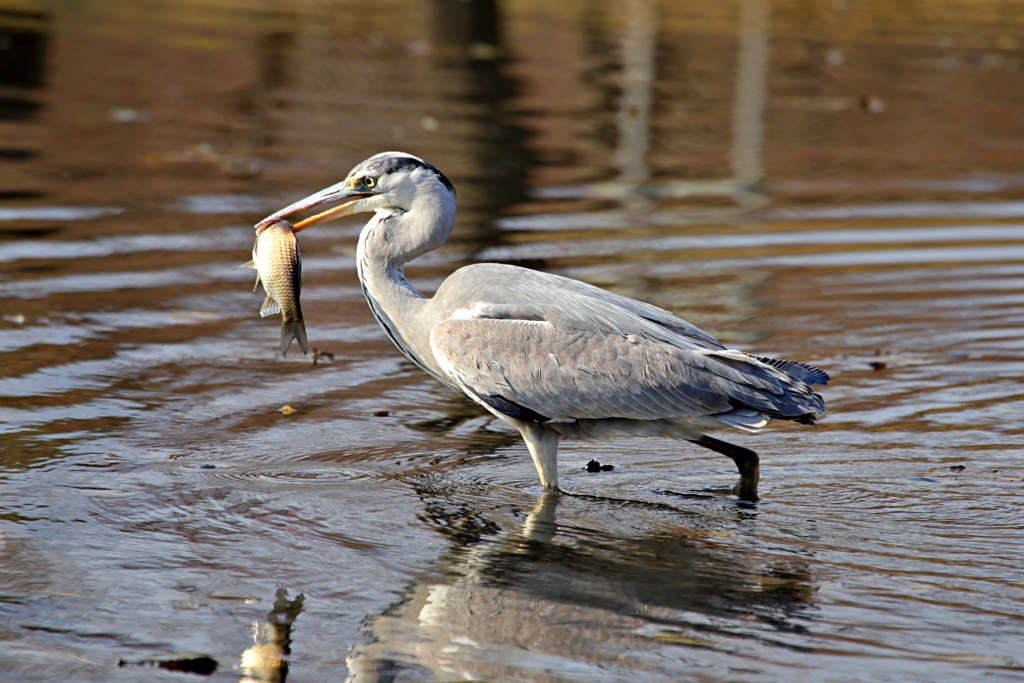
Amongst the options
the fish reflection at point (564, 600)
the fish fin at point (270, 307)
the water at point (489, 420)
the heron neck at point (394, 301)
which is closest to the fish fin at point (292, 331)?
the fish fin at point (270, 307)

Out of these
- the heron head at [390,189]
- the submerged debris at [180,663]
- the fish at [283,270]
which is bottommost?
the submerged debris at [180,663]

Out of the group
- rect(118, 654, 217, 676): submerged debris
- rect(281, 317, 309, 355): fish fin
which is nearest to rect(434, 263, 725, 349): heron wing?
rect(281, 317, 309, 355): fish fin

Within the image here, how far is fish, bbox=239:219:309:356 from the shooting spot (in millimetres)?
6176

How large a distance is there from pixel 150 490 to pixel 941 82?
1696 centimetres

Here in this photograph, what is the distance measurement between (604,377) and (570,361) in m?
0.17

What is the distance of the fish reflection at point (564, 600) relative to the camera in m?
4.66

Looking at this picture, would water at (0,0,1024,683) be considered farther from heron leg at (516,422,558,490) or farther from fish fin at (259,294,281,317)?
fish fin at (259,294,281,317)

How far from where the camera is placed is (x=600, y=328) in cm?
625

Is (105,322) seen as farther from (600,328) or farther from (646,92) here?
(646,92)

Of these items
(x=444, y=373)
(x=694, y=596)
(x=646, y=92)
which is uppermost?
(x=646, y=92)

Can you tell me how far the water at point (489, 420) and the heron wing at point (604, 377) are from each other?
1.47 ft

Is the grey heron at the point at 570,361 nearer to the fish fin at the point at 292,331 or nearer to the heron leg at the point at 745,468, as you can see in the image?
the heron leg at the point at 745,468

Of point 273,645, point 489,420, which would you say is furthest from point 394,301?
point 273,645

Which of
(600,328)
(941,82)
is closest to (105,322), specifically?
(600,328)
